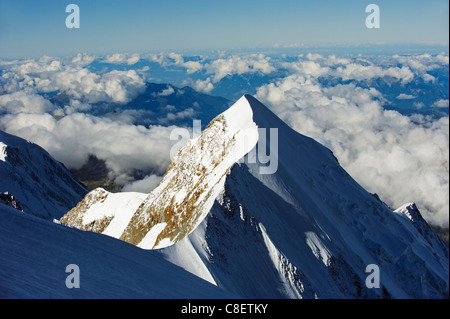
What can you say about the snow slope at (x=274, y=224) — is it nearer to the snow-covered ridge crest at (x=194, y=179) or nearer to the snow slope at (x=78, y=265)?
the snow-covered ridge crest at (x=194, y=179)

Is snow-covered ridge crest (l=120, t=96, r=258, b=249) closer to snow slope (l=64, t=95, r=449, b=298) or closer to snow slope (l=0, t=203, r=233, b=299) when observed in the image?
snow slope (l=64, t=95, r=449, b=298)

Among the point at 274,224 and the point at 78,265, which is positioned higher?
the point at 78,265

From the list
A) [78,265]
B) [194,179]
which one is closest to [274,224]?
[194,179]

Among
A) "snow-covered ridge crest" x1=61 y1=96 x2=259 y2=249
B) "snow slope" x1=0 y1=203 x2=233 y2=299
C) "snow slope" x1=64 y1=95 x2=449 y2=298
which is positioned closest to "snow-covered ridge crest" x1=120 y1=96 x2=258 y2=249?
"snow-covered ridge crest" x1=61 y1=96 x2=259 y2=249

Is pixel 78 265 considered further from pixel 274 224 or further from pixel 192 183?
pixel 192 183

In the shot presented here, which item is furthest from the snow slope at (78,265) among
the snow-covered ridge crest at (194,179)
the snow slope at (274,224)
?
the snow-covered ridge crest at (194,179)
